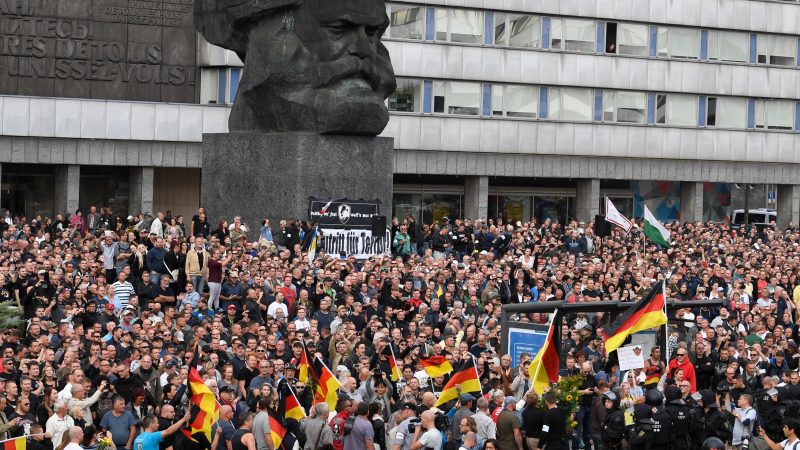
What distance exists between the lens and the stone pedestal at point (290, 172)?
36250 mm

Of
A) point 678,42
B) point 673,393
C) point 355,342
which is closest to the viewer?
point 673,393

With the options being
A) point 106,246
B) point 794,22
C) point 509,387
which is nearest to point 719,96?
point 794,22

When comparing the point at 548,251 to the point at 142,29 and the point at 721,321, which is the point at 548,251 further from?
the point at 142,29

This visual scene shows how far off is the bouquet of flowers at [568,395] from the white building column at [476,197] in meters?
39.0

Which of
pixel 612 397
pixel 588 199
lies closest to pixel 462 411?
pixel 612 397

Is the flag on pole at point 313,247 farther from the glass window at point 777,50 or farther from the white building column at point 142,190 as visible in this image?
the glass window at point 777,50

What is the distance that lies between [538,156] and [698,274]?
25.6 meters

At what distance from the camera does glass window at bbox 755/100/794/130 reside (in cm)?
6606

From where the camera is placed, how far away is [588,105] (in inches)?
2453

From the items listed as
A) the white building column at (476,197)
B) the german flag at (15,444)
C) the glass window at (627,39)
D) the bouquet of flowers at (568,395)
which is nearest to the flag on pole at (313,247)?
the bouquet of flowers at (568,395)

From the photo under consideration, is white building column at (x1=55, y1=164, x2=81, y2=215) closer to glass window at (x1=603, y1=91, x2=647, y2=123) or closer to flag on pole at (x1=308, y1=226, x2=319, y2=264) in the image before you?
flag on pole at (x1=308, y1=226, x2=319, y2=264)

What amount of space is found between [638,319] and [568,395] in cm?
179

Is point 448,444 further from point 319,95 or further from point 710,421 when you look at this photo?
point 319,95

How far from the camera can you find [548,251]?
4066 centimetres
